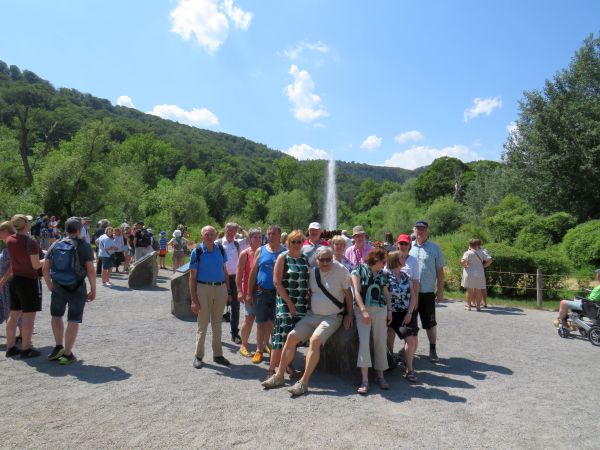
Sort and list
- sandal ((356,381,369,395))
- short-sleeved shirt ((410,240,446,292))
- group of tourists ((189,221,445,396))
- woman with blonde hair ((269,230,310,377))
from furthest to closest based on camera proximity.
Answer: short-sleeved shirt ((410,240,446,292)) → woman with blonde hair ((269,230,310,377)) → group of tourists ((189,221,445,396)) → sandal ((356,381,369,395))

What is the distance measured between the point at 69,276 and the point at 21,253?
2.80 ft

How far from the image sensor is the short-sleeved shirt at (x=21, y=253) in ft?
19.4

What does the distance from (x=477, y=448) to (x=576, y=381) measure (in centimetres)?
270

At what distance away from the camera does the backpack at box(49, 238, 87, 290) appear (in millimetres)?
5691

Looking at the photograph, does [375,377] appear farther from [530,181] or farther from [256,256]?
[530,181]

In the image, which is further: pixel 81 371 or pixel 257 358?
pixel 257 358

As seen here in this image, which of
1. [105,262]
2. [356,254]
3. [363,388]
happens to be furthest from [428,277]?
[105,262]

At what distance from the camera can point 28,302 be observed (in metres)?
5.95

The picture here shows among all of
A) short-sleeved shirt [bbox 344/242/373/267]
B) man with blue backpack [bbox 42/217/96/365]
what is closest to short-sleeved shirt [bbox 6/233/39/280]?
man with blue backpack [bbox 42/217/96/365]

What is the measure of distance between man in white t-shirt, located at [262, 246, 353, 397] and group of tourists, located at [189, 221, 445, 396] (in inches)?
0.5

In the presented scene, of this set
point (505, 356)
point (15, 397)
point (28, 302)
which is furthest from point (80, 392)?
point (505, 356)

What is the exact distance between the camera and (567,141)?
22562 millimetres

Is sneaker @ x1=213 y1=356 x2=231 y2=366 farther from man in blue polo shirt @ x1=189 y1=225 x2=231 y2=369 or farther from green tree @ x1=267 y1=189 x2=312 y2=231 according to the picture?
green tree @ x1=267 y1=189 x2=312 y2=231

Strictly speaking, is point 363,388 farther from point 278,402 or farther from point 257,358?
point 257,358
